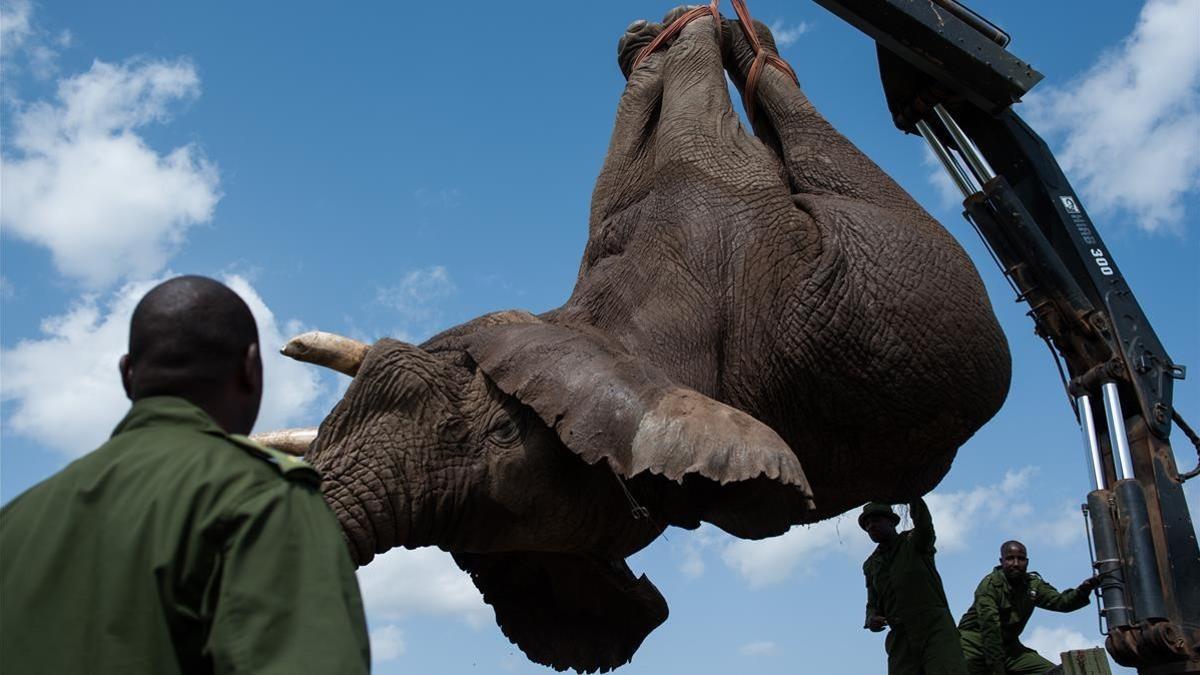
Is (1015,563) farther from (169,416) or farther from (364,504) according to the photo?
(169,416)

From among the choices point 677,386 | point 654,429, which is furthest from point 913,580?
point 654,429

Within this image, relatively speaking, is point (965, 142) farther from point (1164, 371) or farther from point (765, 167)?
point (765, 167)

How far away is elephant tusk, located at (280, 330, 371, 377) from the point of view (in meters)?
4.48

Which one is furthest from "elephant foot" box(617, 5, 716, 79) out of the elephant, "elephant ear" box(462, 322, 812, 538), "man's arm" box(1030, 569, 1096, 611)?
"man's arm" box(1030, 569, 1096, 611)

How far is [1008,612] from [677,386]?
4.81 metres

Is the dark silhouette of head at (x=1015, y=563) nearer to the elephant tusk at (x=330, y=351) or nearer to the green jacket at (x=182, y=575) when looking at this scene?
the elephant tusk at (x=330, y=351)

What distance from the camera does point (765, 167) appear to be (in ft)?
17.2

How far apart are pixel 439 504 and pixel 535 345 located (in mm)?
633

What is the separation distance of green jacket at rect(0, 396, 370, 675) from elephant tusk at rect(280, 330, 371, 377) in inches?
105

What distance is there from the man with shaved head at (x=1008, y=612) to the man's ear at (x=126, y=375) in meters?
6.70

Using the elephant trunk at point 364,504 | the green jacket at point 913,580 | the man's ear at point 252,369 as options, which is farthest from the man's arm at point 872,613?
the man's ear at point 252,369

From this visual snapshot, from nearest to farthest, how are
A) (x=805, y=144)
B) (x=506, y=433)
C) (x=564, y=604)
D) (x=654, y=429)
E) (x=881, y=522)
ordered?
(x=654, y=429) < (x=506, y=433) < (x=564, y=604) < (x=805, y=144) < (x=881, y=522)

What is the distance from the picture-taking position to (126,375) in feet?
6.66

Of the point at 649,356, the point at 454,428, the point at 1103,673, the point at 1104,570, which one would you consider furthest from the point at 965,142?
the point at 454,428
